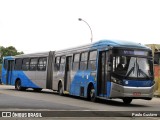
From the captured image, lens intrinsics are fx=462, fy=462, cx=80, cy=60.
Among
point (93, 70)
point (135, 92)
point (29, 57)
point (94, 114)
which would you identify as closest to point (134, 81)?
point (135, 92)

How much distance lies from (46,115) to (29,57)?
22.3 m

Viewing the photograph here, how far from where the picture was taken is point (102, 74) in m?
21.5

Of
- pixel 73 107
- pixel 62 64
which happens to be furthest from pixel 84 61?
pixel 73 107

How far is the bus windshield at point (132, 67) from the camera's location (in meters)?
20.5

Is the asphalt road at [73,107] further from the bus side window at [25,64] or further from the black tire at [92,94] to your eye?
the bus side window at [25,64]

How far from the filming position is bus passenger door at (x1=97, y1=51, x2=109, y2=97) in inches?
830

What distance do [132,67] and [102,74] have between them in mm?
1559

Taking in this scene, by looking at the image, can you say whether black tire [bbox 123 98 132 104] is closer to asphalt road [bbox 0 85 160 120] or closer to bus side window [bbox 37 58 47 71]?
asphalt road [bbox 0 85 160 120]

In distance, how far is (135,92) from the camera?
2053 cm

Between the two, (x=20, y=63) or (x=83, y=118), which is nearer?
(x=83, y=118)

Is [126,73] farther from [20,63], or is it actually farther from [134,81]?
[20,63]

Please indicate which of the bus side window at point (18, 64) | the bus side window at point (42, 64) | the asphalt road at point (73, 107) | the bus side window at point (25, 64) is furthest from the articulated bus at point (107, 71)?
the bus side window at point (18, 64)

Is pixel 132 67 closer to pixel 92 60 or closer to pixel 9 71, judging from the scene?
pixel 92 60

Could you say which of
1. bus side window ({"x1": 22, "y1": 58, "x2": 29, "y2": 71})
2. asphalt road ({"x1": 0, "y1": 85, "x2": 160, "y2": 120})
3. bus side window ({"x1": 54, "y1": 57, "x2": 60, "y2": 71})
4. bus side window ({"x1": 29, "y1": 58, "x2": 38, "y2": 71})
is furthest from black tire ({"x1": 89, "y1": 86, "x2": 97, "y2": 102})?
bus side window ({"x1": 22, "y1": 58, "x2": 29, "y2": 71})
